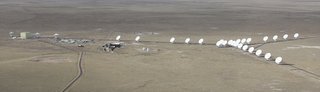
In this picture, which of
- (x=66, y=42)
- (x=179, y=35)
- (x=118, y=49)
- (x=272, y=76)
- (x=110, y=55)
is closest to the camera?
(x=272, y=76)

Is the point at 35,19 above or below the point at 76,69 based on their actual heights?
above

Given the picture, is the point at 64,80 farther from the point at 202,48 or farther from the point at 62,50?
the point at 202,48

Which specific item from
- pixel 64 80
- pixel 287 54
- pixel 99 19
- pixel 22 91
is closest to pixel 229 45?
pixel 287 54

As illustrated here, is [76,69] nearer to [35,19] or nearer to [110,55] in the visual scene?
[110,55]

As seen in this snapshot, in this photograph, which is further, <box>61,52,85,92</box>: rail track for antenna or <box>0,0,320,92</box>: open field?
<box>0,0,320,92</box>: open field

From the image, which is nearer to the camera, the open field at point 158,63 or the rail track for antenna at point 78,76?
the rail track for antenna at point 78,76

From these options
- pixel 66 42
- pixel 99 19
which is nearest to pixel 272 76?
pixel 66 42

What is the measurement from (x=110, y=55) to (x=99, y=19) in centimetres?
3563

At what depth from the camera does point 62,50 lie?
46469 mm

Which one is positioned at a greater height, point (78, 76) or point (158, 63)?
point (158, 63)

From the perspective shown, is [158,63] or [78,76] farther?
[158,63]

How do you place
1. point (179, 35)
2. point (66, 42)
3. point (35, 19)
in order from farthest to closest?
point (35, 19), point (179, 35), point (66, 42)

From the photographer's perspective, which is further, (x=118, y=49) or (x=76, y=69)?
(x=118, y=49)

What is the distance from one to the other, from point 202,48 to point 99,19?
32917 mm
